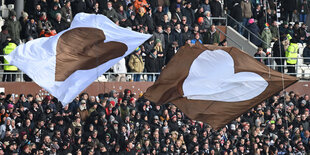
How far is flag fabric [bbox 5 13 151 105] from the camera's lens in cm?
2498

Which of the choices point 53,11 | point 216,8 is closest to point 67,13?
point 53,11

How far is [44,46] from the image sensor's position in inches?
1008

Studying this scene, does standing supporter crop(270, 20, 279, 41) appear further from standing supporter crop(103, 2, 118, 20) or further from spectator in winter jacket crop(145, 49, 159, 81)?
standing supporter crop(103, 2, 118, 20)

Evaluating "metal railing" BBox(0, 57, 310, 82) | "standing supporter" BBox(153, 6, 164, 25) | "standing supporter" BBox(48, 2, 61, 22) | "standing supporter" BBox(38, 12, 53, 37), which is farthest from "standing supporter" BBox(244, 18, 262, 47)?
"standing supporter" BBox(38, 12, 53, 37)

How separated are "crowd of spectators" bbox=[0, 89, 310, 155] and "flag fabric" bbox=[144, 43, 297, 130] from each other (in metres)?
5.00

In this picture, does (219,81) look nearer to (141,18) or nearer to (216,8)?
(141,18)

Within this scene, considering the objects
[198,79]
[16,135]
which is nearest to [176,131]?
[16,135]

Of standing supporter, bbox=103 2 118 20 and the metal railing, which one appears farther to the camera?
standing supporter, bbox=103 2 118 20

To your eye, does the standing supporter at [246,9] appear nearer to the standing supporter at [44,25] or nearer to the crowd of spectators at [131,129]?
the crowd of spectators at [131,129]

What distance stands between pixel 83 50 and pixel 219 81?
3.33 m

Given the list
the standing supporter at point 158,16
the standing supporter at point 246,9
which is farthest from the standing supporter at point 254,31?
the standing supporter at point 158,16

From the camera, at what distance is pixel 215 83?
24516mm

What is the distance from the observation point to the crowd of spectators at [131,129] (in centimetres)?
2906

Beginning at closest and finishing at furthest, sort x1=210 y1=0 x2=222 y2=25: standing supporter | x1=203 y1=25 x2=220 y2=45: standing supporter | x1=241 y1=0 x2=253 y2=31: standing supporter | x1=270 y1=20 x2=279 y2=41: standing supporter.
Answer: x1=203 y1=25 x2=220 y2=45: standing supporter → x1=210 y1=0 x2=222 y2=25: standing supporter → x1=270 y1=20 x2=279 y2=41: standing supporter → x1=241 y1=0 x2=253 y2=31: standing supporter
